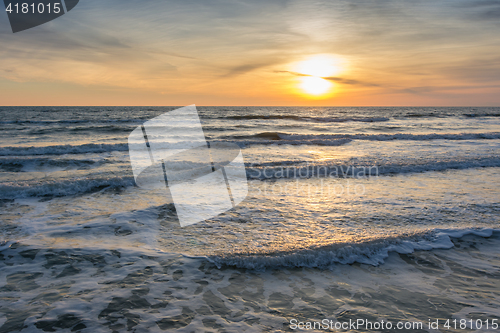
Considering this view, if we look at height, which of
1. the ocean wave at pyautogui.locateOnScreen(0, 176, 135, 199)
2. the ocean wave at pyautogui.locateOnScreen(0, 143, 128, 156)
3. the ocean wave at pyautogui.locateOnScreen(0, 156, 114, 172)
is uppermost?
the ocean wave at pyautogui.locateOnScreen(0, 176, 135, 199)

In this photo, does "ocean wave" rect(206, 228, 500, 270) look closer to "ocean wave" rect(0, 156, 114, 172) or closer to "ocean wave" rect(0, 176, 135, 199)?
"ocean wave" rect(0, 176, 135, 199)

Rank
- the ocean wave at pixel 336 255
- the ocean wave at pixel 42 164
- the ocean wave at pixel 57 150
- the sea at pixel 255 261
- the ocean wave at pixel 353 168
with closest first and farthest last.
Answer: the sea at pixel 255 261 → the ocean wave at pixel 336 255 → the ocean wave at pixel 353 168 → the ocean wave at pixel 42 164 → the ocean wave at pixel 57 150

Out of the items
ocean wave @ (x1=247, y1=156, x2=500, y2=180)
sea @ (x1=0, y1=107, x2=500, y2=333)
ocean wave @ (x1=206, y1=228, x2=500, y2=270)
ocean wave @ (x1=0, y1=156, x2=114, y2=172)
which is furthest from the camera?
ocean wave @ (x1=0, y1=156, x2=114, y2=172)

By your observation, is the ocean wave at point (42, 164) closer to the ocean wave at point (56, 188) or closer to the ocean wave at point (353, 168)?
the ocean wave at point (56, 188)

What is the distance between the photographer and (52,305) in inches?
121

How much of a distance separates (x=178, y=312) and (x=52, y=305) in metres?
1.44

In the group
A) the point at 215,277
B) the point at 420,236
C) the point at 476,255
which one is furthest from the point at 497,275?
the point at 215,277

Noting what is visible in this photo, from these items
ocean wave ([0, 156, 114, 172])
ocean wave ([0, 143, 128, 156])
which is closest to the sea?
ocean wave ([0, 156, 114, 172])

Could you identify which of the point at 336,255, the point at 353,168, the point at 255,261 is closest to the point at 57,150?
the point at 353,168

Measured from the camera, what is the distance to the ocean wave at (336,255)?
400 cm

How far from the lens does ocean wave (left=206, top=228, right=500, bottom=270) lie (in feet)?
13.1

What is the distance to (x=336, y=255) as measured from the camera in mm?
4184

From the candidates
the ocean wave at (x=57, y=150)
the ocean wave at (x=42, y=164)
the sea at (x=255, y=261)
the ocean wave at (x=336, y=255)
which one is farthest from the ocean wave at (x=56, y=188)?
the ocean wave at (x=57, y=150)

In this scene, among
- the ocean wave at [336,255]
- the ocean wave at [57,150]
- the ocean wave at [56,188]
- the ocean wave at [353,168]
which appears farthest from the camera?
the ocean wave at [57,150]
